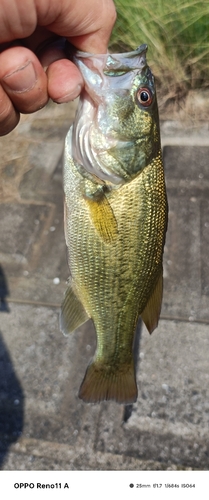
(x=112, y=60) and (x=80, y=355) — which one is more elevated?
(x=112, y=60)

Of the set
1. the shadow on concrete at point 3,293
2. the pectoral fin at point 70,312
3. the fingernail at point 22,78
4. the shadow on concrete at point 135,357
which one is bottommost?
the shadow on concrete at point 135,357

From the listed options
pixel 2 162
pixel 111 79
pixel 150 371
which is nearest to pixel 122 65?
pixel 111 79

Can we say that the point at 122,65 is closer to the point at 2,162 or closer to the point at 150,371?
the point at 150,371

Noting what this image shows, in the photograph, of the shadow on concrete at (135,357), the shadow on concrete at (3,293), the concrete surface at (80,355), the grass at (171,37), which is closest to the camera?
the concrete surface at (80,355)

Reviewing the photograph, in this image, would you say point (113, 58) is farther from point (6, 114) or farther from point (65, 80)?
point (6, 114)

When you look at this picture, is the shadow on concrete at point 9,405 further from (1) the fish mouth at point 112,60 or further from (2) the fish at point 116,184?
(1) the fish mouth at point 112,60

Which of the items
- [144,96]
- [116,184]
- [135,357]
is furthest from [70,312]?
[135,357]

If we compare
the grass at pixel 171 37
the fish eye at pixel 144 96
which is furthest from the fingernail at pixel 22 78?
the grass at pixel 171 37
